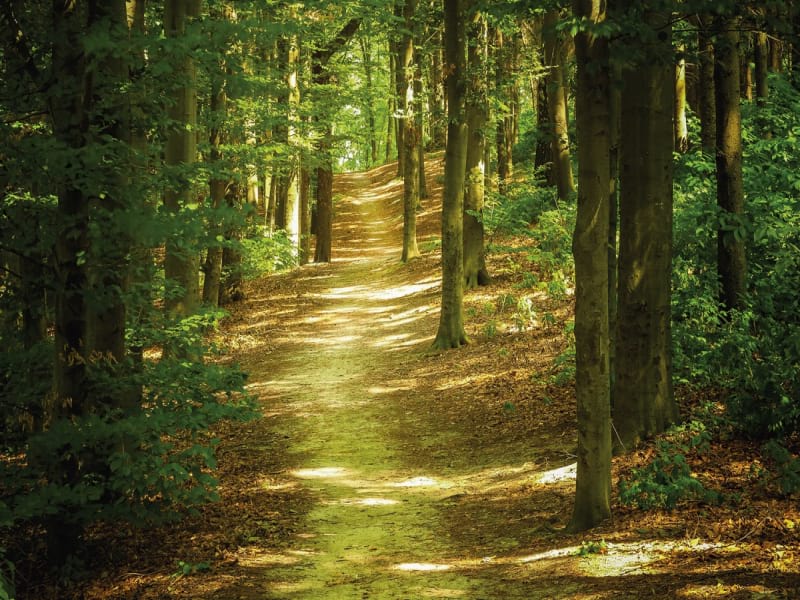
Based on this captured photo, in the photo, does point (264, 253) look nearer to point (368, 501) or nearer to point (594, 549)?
point (368, 501)

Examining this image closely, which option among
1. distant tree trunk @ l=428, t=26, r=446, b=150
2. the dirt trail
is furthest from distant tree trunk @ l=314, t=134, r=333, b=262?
distant tree trunk @ l=428, t=26, r=446, b=150

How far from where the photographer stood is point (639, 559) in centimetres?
562

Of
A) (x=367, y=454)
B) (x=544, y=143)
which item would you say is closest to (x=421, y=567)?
(x=367, y=454)

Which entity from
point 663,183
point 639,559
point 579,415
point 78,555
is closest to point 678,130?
point 663,183

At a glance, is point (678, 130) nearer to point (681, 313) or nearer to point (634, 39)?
point (681, 313)

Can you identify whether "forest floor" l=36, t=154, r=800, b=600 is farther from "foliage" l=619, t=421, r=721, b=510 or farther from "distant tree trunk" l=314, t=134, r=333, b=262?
"distant tree trunk" l=314, t=134, r=333, b=262

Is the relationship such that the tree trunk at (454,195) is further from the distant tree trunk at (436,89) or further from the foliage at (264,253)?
the foliage at (264,253)

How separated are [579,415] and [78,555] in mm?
4951

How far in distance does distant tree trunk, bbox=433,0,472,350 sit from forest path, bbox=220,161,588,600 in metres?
0.89

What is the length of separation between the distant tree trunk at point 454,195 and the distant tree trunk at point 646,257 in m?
7.19

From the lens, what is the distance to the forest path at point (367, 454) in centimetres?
632

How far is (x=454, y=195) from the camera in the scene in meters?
15.3

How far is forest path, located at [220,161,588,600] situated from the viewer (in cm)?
632

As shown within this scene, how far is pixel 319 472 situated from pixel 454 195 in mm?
7474
